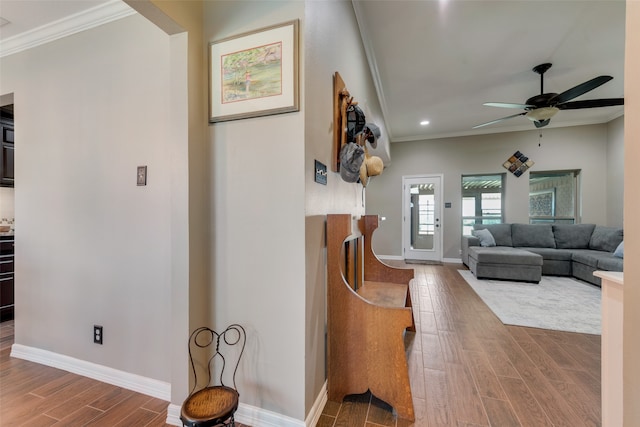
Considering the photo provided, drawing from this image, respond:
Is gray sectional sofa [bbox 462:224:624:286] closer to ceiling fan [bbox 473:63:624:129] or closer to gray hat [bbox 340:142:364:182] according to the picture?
ceiling fan [bbox 473:63:624:129]

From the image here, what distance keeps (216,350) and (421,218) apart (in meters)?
6.17

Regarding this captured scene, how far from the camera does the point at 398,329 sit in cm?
144

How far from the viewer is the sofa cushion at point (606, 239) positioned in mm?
4504

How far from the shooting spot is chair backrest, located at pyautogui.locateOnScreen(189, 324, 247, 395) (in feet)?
4.72

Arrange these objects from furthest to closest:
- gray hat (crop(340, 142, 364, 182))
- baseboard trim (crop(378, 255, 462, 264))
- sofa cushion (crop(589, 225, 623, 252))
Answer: baseboard trim (crop(378, 255, 462, 264)) → sofa cushion (crop(589, 225, 623, 252)) → gray hat (crop(340, 142, 364, 182))

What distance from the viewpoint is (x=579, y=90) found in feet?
9.78

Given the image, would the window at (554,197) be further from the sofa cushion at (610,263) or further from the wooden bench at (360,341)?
the wooden bench at (360,341)

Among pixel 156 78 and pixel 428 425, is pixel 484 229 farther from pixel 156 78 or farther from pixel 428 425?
pixel 156 78

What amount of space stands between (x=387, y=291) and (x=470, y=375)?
0.78 m

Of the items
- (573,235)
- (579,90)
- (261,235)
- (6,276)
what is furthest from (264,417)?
(573,235)

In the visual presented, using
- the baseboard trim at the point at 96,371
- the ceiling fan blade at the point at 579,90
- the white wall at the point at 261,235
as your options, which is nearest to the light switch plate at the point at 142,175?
the white wall at the point at 261,235

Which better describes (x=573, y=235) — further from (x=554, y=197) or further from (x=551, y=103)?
(x=551, y=103)

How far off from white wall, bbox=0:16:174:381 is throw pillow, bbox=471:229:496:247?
218 inches

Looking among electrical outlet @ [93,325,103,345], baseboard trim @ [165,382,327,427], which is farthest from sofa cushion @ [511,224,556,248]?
electrical outlet @ [93,325,103,345]
